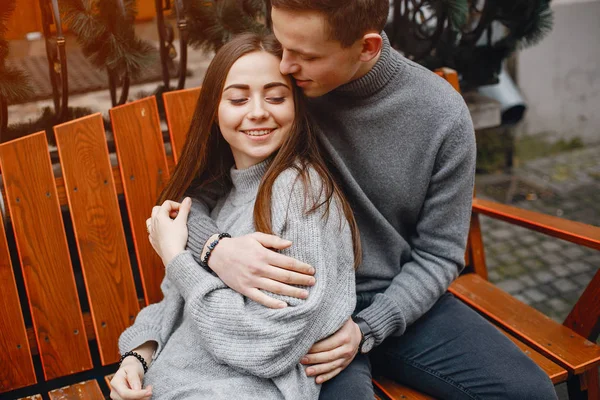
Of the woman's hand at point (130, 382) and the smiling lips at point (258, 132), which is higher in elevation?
the smiling lips at point (258, 132)

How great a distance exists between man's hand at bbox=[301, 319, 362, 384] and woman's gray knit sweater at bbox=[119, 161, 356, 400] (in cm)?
3

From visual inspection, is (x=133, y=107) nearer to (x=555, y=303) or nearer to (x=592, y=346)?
(x=592, y=346)

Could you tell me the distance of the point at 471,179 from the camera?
2.29m

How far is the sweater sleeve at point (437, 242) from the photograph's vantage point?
2.21 metres

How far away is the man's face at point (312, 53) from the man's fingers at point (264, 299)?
0.72m

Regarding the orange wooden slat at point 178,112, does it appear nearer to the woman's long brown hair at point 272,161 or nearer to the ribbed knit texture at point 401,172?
the woman's long brown hair at point 272,161

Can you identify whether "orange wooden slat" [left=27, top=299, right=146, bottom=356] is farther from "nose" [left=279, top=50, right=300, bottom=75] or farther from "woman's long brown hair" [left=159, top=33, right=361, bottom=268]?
"nose" [left=279, top=50, right=300, bottom=75]

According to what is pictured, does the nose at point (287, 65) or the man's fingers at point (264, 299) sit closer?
the man's fingers at point (264, 299)

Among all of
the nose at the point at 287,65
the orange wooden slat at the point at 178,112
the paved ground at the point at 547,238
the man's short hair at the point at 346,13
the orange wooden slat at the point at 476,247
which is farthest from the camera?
the paved ground at the point at 547,238

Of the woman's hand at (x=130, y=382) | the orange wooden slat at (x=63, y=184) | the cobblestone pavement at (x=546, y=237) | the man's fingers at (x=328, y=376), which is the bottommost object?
the cobblestone pavement at (x=546, y=237)

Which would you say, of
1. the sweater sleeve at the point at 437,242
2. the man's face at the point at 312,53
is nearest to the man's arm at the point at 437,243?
the sweater sleeve at the point at 437,242

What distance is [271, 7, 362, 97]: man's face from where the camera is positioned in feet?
6.55

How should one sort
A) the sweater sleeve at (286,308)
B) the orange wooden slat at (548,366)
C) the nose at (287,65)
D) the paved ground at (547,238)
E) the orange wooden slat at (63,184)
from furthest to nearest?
the paved ground at (547,238), the orange wooden slat at (63,184), the orange wooden slat at (548,366), the nose at (287,65), the sweater sleeve at (286,308)

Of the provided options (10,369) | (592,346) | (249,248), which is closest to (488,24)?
(592,346)
